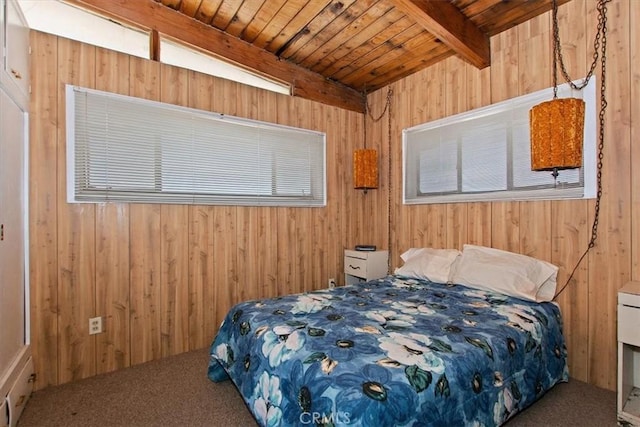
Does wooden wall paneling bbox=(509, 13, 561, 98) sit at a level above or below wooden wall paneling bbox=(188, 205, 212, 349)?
above

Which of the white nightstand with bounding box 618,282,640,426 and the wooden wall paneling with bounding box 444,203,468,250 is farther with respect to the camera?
the wooden wall paneling with bounding box 444,203,468,250

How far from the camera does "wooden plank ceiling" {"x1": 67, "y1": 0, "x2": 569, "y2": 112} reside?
7.82 ft

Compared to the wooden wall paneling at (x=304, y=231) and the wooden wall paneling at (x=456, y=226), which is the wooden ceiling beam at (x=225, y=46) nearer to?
the wooden wall paneling at (x=304, y=231)

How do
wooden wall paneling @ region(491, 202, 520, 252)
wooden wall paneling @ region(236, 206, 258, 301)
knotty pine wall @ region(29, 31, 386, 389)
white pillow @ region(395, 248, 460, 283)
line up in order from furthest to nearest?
wooden wall paneling @ region(236, 206, 258, 301) → white pillow @ region(395, 248, 460, 283) → wooden wall paneling @ region(491, 202, 520, 252) → knotty pine wall @ region(29, 31, 386, 389)

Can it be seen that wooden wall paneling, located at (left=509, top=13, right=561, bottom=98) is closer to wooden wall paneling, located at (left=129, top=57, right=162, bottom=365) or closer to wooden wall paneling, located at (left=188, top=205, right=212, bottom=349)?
wooden wall paneling, located at (left=188, top=205, right=212, bottom=349)

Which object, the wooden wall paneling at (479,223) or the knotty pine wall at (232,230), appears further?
the wooden wall paneling at (479,223)

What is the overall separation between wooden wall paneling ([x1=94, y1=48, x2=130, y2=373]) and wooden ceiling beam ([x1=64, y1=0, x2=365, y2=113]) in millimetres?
353

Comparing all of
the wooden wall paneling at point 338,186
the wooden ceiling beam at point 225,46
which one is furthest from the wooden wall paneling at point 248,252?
the wooden ceiling beam at point 225,46

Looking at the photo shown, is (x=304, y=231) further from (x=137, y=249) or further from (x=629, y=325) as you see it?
(x=629, y=325)

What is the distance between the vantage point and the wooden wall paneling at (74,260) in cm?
217

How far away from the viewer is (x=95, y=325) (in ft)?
7.49

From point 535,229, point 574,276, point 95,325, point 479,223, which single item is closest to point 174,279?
point 95,325

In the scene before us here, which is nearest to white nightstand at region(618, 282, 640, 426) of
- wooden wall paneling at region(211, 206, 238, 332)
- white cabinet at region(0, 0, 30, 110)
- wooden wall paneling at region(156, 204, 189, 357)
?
wooden wall paneling at region(211, 206, 238, 332)

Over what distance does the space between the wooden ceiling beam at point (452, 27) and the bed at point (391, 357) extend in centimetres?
190
